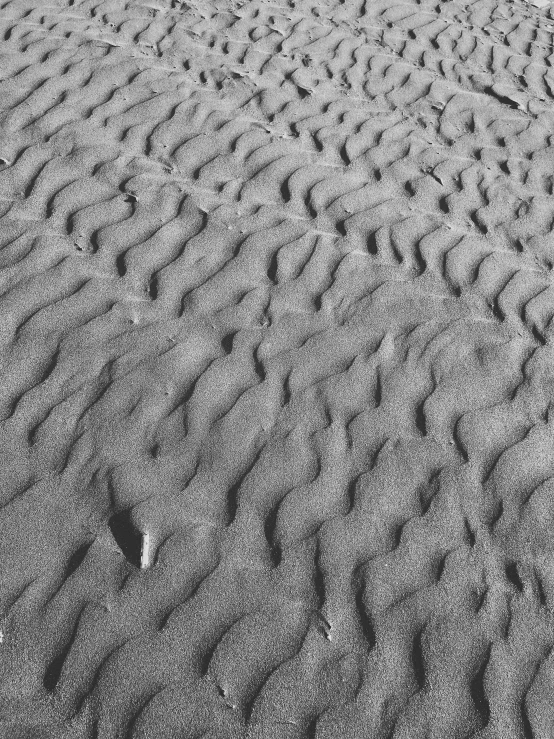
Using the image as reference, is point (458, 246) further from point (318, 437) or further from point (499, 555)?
point (499, 555)

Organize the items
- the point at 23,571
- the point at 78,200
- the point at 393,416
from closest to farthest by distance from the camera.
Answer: the point at 23,571
the point at 393,416
the point at 78,200

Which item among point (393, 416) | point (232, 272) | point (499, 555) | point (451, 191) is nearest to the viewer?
point (499, 555)

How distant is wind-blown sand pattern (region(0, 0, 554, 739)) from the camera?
240cm

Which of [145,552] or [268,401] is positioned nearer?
[145,552]

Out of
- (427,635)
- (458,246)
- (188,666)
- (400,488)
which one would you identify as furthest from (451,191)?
(188,666)

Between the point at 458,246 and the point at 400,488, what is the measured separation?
179 centimetres

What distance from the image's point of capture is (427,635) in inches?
99.6

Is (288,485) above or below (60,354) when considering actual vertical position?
below

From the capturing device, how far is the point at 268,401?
129 inches

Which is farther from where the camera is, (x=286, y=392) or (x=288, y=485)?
(x=286, y=392)

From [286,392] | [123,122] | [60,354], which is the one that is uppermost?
[123,122]

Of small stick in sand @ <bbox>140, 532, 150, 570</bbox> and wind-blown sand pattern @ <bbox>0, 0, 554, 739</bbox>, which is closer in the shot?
wind-blown sand pattern @ <bbox>0, 0, 554, 739</bbox>

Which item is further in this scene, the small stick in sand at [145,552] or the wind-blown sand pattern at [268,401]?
the small stick in sand at [145,552]

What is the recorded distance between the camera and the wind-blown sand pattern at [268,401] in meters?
2.40
